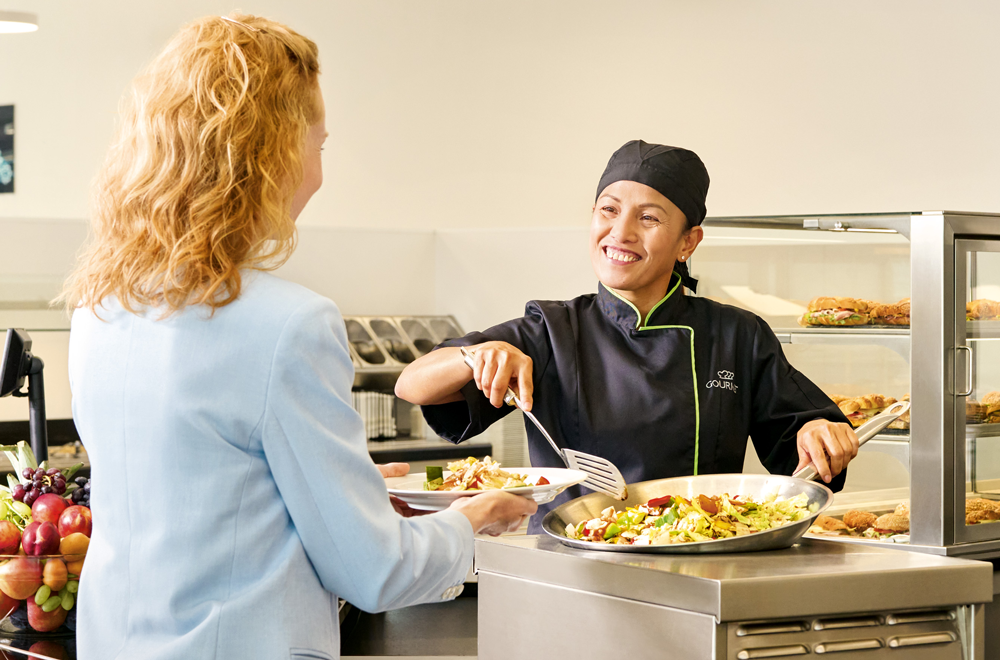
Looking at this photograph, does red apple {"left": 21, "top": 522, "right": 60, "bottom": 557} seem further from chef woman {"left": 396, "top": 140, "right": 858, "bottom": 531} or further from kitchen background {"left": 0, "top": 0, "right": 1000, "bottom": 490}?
kitchen background {"left": 0, "top": 0, "right": 1000, "bottom": 490}

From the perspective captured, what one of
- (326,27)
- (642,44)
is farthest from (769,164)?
(326,27)

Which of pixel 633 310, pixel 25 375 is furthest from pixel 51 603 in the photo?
pixel 633 310

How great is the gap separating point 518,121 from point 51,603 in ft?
13.3

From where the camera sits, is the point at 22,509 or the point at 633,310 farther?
the point at 633,310

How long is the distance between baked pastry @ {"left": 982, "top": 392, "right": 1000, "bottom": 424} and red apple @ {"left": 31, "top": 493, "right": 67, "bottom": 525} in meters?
2.29

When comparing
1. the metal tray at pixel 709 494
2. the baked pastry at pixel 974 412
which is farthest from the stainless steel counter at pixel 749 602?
the baked pastry at pixel 974 412

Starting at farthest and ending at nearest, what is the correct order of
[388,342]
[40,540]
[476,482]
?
[388,342] < [476,482] < [40,540]

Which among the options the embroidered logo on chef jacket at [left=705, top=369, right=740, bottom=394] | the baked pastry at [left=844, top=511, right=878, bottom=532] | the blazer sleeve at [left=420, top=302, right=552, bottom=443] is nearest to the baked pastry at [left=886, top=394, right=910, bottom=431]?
the baked pastry at [left=844, top=511, right=878, bottom=532]

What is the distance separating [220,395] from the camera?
902mm

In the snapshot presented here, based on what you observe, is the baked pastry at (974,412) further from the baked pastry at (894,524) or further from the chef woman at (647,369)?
the chef woman at (647,369)

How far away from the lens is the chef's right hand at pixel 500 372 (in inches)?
55.9

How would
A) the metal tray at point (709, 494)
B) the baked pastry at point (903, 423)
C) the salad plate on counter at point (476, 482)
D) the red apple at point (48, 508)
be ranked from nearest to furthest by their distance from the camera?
the metal tray at point (709, 494) < the salad plate on counter at point (476, 482) < the red apple at point (48, 508) < the baked pastry at point (903, 423)

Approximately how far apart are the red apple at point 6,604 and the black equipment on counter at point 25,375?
0.37 meters

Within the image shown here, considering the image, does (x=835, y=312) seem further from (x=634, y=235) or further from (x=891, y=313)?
(x=634, y=235)
